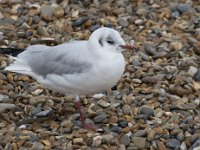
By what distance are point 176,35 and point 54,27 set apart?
126cm

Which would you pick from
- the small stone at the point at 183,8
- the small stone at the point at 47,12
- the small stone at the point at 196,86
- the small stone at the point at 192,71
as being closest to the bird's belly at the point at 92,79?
the small stone at the point at 196,86

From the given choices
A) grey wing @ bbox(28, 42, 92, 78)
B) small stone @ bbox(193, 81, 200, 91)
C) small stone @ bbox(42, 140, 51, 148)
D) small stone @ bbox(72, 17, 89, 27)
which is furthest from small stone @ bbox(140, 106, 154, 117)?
small stone @ bbox(72, 17, 89, 27)

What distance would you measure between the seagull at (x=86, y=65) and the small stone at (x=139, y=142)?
0.41 metres

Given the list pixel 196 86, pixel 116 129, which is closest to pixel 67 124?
pixel 116 129

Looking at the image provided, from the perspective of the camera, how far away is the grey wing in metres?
4.45

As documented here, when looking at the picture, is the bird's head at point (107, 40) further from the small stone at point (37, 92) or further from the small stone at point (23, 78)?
the small stone at point (23, 78)

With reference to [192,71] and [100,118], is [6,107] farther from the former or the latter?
[192,71]

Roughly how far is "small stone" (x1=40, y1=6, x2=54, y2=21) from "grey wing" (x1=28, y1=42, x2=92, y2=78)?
1.77m

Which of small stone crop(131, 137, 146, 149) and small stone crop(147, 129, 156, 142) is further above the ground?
small stone crop(147, 129, 156, 142)

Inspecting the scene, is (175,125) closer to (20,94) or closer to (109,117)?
(109,117)

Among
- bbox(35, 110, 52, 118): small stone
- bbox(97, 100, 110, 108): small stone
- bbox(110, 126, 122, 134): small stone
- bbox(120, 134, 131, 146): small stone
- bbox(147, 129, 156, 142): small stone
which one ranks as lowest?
bbox(97, 100, 110, 108): small stone

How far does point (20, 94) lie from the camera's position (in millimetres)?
5168

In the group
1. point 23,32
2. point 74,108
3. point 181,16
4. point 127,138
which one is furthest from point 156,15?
point 127,138

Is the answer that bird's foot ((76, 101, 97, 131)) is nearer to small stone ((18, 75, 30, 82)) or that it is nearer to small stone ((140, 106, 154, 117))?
small stone ((140, 106, 154, 117))
